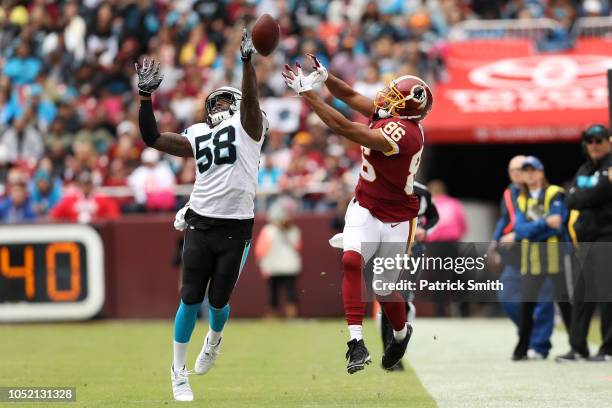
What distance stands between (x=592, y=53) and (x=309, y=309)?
18.8 feet

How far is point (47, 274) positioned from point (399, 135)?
9400 mm

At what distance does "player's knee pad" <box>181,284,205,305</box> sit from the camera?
345 inches

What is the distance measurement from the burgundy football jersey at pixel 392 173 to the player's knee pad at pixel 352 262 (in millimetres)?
335

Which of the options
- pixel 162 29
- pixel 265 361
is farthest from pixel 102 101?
pixel 265 361

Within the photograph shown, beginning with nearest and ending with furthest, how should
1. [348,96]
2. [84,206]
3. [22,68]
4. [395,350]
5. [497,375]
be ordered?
[395,350], [348,96], [497,375], [84,206], [22,68]

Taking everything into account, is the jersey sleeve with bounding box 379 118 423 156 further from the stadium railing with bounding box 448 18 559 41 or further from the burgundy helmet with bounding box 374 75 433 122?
→ the stadium railing with bounding box 448 18 559 41

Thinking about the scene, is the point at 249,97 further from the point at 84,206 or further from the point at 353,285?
the point at 84,206

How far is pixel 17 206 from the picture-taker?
1811cm

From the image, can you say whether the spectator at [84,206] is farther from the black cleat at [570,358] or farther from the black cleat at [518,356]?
the black cleat at [570,358]

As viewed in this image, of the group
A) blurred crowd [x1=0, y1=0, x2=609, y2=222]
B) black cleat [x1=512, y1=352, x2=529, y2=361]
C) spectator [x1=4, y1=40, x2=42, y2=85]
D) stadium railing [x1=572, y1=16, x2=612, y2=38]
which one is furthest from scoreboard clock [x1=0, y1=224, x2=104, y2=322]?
stadium railing [x1=572, y1=16, x2=612, y2=38]

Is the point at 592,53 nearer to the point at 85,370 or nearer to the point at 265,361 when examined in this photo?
the point at 265,361

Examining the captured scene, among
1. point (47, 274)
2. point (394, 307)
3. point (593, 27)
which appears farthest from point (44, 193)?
point (394, 307)

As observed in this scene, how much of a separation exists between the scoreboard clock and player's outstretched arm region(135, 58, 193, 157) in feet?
27.5

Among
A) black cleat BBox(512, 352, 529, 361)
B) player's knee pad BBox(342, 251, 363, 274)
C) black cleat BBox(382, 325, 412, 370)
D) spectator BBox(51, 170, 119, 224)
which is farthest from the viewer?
spectator BBox(51, 170, 119, 224)
